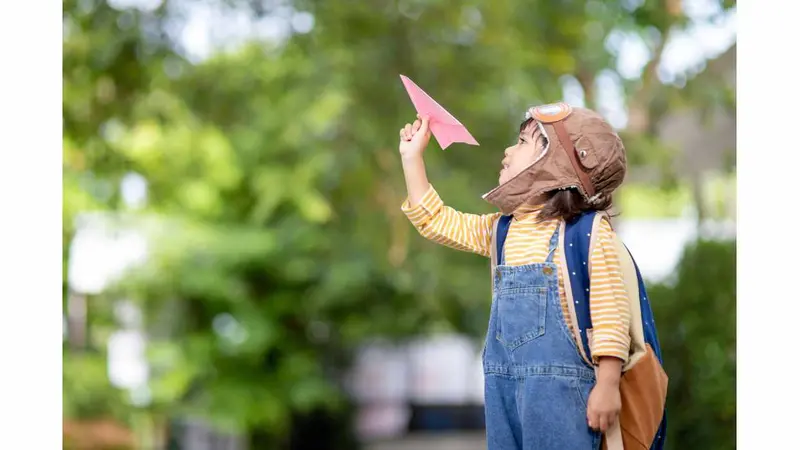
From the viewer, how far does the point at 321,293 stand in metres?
5.18

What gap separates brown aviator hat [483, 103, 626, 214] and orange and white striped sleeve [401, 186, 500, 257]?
0.27 feet

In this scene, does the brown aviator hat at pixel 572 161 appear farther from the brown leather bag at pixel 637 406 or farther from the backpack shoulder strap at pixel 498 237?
the brown leather bag at pixel 637 406

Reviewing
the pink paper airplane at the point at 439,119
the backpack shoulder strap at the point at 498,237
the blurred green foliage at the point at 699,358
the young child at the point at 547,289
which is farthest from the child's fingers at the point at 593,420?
the blurred green foliage at the point at 699,358

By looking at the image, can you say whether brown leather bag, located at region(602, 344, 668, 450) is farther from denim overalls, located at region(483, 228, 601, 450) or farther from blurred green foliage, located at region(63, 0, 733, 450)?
blurred green foliage, located at region(63, 0, 733, 450)

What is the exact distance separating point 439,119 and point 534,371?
1.12 ft

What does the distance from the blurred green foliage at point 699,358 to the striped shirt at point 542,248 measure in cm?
262

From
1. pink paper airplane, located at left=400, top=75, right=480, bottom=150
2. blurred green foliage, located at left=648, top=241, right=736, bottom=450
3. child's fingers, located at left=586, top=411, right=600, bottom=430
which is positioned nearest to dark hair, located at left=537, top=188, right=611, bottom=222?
pink paper airplane, located at left=400, top=75, right=480, bottom=150

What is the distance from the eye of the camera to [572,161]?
115 centimetres

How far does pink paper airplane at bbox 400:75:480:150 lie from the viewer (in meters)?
1.20

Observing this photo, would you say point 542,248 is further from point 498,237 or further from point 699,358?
point 699,358

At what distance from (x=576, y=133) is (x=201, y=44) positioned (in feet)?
12.7
